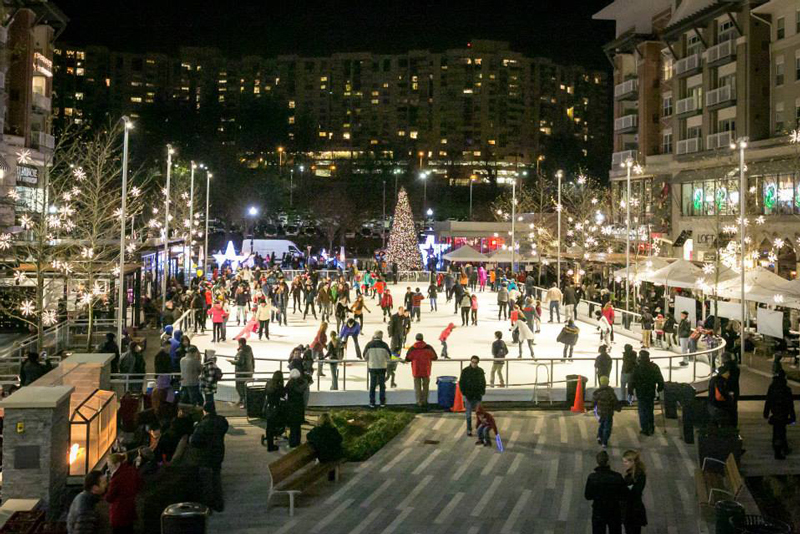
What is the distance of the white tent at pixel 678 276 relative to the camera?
98.1ft

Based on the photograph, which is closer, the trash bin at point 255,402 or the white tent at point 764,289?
the trash bin at point 255,402

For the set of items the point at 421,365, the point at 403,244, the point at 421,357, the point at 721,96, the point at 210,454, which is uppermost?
the point at 721,96

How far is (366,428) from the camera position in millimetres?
15070

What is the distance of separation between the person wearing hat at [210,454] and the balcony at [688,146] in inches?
1748

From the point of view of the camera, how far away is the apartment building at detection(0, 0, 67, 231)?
1809 inches

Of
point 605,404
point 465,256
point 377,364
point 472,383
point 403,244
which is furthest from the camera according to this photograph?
point 403,244

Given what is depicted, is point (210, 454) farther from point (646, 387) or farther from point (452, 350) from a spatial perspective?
point (452, 350)

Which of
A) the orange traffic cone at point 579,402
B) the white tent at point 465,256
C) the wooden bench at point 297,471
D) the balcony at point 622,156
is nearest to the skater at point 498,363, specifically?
the orange traffic cone at point 579,402

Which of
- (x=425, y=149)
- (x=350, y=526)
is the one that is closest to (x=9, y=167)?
(x=350, y=526)

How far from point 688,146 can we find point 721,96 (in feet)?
15.1

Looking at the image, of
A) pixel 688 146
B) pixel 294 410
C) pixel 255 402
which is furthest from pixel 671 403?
pixel 688 146

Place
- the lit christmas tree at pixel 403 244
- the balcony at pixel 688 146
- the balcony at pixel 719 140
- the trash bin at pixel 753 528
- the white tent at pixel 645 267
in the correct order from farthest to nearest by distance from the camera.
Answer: the lit christmas tree at pixel 403 244, the balcony at pixel 688 146, the balcony at pixel 719 140, the white tent at pixel 645 267, the trash bin at pixel 753 528

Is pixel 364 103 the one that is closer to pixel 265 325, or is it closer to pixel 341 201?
pixel 341 201

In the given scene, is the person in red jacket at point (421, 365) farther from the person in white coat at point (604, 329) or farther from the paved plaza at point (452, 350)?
the person in white coat at point (604, 329)
